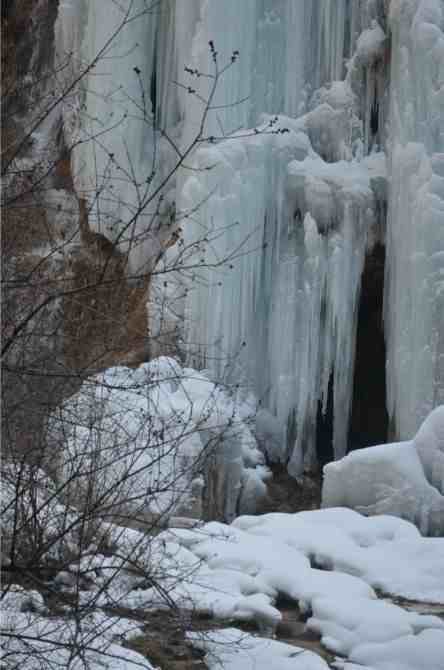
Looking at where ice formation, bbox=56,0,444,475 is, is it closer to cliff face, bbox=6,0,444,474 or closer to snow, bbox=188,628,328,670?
cliff face, bbox=6,0,444,474

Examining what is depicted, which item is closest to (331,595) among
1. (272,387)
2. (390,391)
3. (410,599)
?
(410,599)

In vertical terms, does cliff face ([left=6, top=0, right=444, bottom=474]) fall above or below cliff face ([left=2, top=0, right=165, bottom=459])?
above

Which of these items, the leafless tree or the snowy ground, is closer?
the leafless tree

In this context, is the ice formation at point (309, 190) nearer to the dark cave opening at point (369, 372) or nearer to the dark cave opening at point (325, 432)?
the dark cave opening at point (369, 372)

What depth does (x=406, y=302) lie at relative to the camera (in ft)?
33.6

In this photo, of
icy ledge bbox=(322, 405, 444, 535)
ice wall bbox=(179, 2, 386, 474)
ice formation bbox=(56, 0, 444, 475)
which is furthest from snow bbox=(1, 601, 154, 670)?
ice wall bbox=(179, 2, 386, 474)

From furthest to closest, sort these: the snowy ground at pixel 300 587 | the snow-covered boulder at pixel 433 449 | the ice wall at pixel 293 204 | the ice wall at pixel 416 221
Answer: the ice wall at pixel 293 204
the ice wall at pixel 416 221
the snow-covered boulder at pixel 433 449
the snowy ground at pixel 300 587

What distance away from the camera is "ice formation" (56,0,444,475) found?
33.7 ft

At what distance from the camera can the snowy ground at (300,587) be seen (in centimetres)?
453

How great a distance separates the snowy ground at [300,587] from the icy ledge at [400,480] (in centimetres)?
45

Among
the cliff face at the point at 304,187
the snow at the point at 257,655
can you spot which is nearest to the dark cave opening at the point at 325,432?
the cliff face at the point at 304,187

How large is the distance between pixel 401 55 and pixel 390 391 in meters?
3.59

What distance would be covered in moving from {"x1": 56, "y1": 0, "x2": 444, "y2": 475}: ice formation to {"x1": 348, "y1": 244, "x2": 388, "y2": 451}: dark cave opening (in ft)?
4.53

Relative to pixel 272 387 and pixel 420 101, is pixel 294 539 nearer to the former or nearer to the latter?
pixel 272 387
